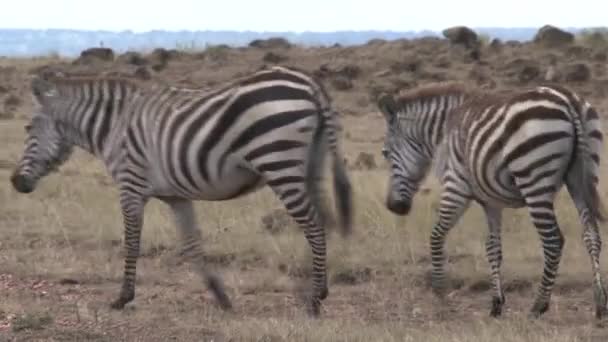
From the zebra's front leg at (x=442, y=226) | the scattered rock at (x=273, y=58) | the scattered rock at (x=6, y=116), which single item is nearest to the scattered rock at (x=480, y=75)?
the scattered rock at (x=273, y=58)

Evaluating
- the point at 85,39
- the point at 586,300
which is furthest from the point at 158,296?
the point at 85,39

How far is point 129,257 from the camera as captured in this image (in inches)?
328

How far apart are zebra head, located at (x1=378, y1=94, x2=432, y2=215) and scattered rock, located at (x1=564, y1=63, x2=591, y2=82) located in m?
20.6

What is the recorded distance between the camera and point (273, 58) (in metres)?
36.2

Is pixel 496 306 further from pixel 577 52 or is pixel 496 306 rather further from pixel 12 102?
pixel 577 52

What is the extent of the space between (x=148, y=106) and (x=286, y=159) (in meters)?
1.47

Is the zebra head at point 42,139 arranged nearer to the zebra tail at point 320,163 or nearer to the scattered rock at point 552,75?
the zebra tail at point 320,163

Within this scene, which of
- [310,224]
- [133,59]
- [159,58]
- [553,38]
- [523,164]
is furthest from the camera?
[133,59]

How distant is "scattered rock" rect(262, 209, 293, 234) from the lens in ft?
35.5

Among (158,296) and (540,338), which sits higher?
(540,338)

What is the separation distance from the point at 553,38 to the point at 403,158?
27.5 meters

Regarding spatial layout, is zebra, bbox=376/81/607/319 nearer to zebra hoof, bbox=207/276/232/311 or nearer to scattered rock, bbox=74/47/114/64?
zebra hoof, bbox=207/276/232/311

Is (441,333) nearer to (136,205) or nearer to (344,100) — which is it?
(136,205)

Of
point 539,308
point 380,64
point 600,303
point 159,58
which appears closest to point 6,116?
point 159,58
